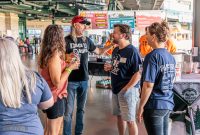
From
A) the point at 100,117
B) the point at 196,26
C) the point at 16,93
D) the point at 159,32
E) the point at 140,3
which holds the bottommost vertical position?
the point at 100,117

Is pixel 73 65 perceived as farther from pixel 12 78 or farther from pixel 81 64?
pixel 12 78

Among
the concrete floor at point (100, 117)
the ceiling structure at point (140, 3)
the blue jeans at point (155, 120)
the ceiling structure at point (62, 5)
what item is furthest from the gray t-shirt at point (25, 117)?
the ceiling structure at point (140, 3)

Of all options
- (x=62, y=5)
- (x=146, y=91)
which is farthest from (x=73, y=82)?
(x=62, y=5)

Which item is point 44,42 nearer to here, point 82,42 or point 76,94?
point 82,42

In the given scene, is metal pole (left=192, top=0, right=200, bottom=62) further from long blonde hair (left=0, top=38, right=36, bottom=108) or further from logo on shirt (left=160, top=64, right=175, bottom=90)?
long blonde hair (left=0, top=38, right=36, bottom=108)

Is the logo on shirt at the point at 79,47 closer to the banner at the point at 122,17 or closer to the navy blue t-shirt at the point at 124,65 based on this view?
the navy blue t-shirt at the point at 124,65

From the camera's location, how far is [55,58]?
268cm

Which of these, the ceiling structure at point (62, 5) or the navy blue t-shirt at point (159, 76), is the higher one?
the ceiling structure at point (62, 5)

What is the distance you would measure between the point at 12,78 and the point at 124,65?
5.81 feet

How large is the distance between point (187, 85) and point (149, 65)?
88 cm

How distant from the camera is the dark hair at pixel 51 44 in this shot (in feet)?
9.01

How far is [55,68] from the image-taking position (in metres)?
2.64

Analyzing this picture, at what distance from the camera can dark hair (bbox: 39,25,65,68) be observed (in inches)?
108

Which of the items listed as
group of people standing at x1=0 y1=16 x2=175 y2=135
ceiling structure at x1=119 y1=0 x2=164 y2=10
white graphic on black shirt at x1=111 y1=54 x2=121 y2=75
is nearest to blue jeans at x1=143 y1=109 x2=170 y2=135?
group of people standing at x1=0 y1=16 x2=175 y2=135
